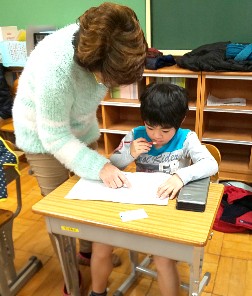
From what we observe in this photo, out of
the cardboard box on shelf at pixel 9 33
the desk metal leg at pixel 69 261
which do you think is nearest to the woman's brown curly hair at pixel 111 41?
the desk metal leg at pixel 69 261

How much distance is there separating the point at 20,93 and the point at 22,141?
8.5 inches

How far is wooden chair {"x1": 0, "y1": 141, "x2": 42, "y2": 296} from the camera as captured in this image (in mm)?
1495

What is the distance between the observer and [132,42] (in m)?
0.93

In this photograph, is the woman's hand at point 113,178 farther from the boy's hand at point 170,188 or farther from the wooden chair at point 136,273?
the wooden chair at point 136,273

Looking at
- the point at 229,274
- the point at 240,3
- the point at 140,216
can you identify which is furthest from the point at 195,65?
the point at 140,216

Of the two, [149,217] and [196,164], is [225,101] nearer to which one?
[196,164]

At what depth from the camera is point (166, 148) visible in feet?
4.38

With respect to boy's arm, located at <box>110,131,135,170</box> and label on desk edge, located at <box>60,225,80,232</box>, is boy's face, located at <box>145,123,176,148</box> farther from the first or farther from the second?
label on desk edge, located at <box>60,225,80,232</box>

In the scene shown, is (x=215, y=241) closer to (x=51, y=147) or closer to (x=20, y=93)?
(x=51, y=147)

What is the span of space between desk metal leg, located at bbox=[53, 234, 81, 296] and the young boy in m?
0.38

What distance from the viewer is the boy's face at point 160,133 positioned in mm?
1270

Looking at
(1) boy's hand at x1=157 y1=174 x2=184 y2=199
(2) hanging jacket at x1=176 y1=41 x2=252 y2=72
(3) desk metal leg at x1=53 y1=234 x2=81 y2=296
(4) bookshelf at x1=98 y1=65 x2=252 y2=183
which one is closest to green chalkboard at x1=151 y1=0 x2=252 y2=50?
(2) hanging jacket at x1=176 y1=41 x2=252 y2=72

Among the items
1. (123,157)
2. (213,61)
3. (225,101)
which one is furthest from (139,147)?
(225,101)

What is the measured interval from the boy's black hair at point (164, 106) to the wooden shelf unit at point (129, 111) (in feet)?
3.63
